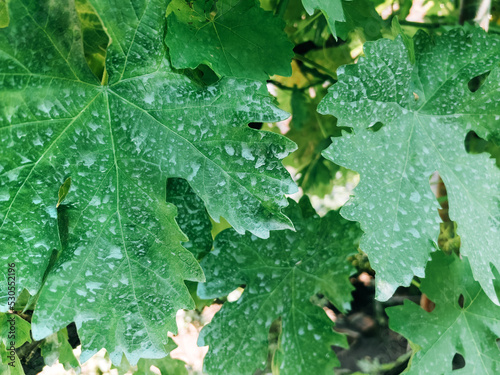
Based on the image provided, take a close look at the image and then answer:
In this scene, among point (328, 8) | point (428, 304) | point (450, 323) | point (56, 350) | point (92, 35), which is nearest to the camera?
point (328, 8)

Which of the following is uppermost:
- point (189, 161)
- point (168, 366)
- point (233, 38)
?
point (233, 38)

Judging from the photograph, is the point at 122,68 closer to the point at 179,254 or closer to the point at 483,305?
the point at 179,254

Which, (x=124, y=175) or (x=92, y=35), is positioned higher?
(x=92, y=35)

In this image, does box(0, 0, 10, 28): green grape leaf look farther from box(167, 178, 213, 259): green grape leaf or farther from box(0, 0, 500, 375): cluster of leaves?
box(167, 178, 213, 259): green grape leaf

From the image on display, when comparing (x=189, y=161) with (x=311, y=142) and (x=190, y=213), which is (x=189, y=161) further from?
(x=311, y=142)

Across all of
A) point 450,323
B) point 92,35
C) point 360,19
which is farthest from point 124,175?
point 450,323

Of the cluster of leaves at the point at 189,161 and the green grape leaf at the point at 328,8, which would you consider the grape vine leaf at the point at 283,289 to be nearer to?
the cluster of leaves at the point at 189,161

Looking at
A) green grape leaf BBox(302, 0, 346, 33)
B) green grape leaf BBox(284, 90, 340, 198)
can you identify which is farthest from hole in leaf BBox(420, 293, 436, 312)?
green grape leaf BBox(302, 0, 346, 33)
